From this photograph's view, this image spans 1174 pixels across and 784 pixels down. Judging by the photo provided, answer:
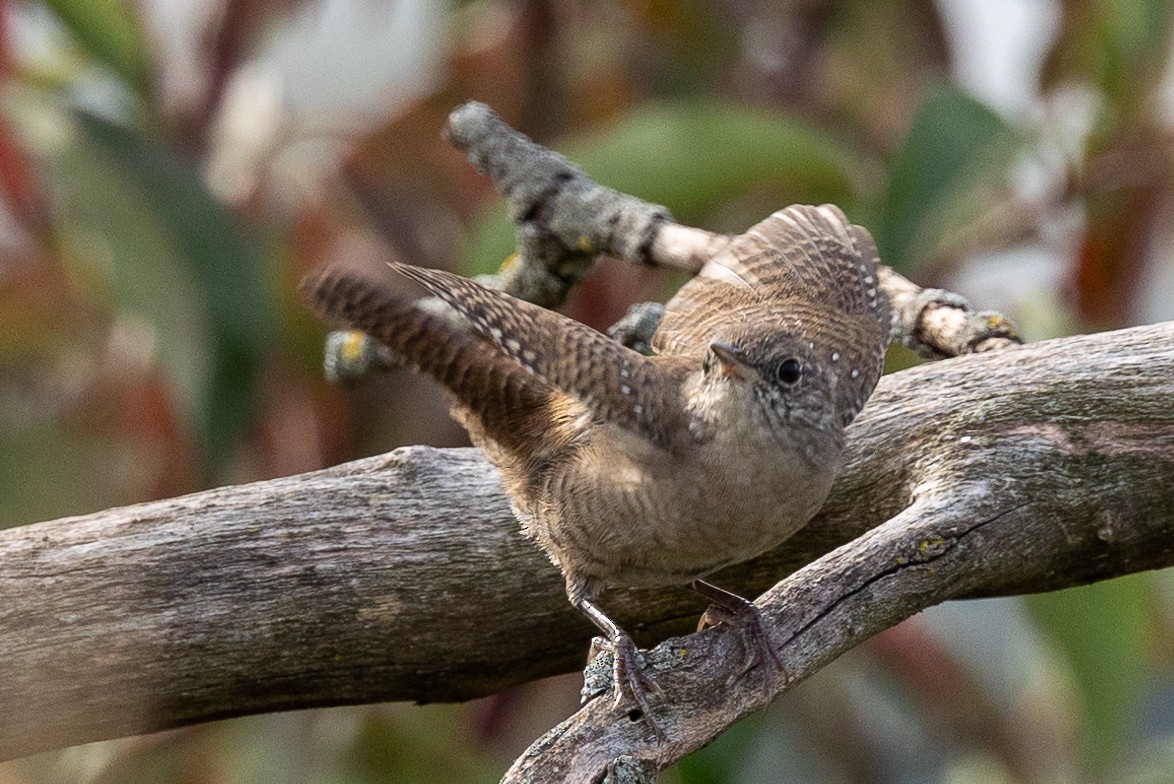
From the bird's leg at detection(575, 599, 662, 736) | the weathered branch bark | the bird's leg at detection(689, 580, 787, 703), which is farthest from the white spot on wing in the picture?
the bird's leg at detection(575, 599, 662, 736)

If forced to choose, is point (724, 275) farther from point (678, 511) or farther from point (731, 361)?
point (678, 511)

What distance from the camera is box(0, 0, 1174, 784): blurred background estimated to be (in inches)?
106

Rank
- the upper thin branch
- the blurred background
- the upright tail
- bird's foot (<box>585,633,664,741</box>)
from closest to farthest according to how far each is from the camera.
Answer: bird's foot (<box>585,633,664,741</box>) < the upright tail < the upper thin branch < the blurred background

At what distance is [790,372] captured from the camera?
5.53 ft

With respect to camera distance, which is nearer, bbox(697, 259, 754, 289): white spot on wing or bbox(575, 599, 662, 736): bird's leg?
bbox(575, 599, 662, 736): bird's leg

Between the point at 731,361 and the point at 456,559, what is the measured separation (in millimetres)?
454

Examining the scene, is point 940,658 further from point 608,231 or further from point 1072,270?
point 608,231

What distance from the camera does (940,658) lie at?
10.6 ft

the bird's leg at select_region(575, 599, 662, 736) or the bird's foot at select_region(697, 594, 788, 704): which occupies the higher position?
the bird's foot at select_region(697, 594, 788, 704)

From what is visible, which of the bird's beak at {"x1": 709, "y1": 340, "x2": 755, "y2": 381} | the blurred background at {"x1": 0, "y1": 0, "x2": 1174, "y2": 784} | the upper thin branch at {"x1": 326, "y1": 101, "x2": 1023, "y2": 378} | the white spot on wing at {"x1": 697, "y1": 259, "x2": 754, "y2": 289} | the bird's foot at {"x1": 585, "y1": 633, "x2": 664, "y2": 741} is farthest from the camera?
the blurred background at {"x1": 0, "y1": 0, "x2": 1174, "y2": 784}

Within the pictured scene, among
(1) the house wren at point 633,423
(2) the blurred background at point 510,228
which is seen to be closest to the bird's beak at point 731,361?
(1) the house wren at point 633,423

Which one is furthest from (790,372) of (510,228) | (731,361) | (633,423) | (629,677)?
(510,228)

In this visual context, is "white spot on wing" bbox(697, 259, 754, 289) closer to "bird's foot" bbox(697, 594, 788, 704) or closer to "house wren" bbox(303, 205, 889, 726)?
"house wren" bbox(303, 205, 889, 726)

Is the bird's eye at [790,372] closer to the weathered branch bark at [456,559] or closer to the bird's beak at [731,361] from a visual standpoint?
the bird's beak at [731,361]
